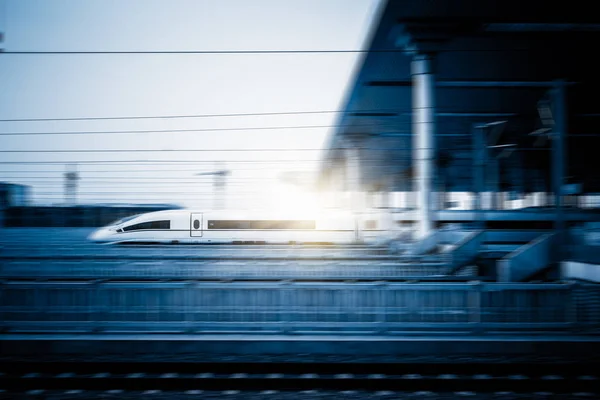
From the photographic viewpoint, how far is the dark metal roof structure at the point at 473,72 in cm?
1123

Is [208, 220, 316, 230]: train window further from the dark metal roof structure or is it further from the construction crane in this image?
the construction crane

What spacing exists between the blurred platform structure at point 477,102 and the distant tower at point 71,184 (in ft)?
20.1

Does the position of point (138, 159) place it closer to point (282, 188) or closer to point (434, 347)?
point (282, 188)

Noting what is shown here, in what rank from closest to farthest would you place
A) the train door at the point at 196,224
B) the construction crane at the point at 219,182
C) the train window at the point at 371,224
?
1. the construction crane at the point at 219,182
2. the train window at the point at 371,224
3. the train door at the point at 196,224

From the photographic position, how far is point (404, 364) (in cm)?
670

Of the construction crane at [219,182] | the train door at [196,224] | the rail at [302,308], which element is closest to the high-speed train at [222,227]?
the train door at [196,224]

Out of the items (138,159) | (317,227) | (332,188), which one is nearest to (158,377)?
(138,159)

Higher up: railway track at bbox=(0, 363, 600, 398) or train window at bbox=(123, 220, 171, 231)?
train window at bbox=(123, 220, 171, 231)

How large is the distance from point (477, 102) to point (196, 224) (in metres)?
11.3

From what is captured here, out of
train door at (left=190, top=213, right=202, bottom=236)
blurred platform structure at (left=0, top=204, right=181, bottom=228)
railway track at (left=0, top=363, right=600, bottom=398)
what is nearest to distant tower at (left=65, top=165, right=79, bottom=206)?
blurred platform structure at (left=0, top=204, right=181, bottom=228)

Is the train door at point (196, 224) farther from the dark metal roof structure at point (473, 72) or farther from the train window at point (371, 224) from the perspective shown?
the train window at point (371, 224)

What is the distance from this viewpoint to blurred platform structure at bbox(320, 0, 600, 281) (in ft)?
36.6

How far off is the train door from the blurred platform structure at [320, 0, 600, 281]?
590 cm

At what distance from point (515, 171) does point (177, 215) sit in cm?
1893
